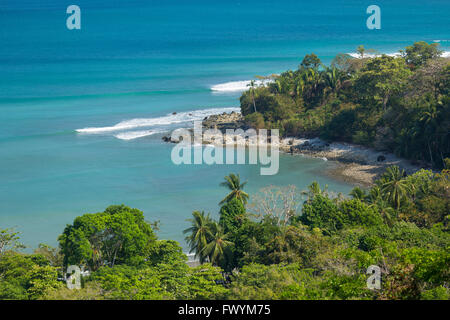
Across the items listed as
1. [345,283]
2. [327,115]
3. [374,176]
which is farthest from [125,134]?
[345,283]

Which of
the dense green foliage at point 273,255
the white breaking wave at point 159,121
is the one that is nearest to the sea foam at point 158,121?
the white breaking wave at point 159,121

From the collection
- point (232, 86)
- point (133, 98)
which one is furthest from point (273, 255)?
point (232, 86)

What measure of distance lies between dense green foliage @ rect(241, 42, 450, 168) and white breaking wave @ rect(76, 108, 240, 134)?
8099 millimetres

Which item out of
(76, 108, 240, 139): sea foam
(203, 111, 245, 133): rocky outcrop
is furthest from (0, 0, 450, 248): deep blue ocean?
(203, 111, 245, 133): rocky outcrop

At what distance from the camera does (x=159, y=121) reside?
71562mm

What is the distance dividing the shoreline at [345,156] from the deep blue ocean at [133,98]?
1.47 m

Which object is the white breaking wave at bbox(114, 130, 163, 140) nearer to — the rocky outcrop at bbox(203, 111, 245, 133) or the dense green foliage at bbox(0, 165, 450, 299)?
the rocky outcrop at bbox(203, 111, 245, 133)

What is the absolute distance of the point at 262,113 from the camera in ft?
214

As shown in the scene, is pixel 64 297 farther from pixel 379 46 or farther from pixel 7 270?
pixel 379 46

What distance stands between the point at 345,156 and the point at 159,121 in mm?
26333

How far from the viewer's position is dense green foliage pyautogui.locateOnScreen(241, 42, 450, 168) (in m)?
48.2

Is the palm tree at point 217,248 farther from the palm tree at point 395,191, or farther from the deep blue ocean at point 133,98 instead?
the palm tree at point 395,191

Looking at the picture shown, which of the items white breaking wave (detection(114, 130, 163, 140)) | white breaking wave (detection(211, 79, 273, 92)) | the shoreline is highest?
white breaking wave (detection(211, 79, 273, 92))

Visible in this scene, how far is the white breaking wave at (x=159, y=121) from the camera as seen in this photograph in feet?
227
